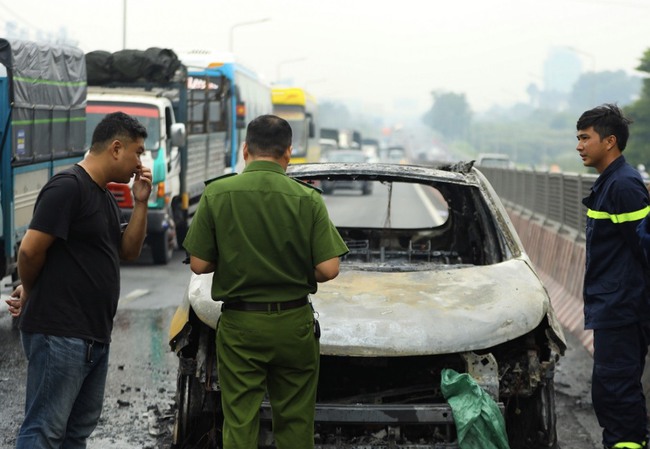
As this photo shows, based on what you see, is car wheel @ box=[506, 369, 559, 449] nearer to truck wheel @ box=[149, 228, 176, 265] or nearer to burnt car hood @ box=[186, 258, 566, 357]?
burnt car hood @ box=[186, 258, 566, 357]

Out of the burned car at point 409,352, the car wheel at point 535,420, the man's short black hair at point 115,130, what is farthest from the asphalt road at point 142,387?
the man's short black hair at point 115,130

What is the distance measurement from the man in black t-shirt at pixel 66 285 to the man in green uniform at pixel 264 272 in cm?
38

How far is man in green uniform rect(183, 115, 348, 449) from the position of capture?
14.7ft

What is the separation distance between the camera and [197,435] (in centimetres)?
576

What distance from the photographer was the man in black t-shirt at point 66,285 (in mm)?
4410

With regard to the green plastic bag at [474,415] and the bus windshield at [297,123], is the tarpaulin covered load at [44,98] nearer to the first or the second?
the green plastic bag at [474,415]

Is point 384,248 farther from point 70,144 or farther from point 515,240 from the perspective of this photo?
point 70,144

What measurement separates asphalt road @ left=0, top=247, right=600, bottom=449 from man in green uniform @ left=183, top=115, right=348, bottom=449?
2074 mm

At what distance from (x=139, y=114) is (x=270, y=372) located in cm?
1365

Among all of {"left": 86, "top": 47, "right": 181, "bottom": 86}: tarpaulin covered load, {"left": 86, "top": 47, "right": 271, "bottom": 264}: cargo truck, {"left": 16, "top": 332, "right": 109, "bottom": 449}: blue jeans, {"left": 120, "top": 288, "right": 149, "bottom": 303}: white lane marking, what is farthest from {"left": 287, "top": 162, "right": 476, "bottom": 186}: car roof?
{"left": 86, "top": 47, "right": 181, "bottom": 86}: tarpaulin covered load

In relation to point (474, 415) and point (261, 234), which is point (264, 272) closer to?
point (261, 234)

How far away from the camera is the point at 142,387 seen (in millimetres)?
8195

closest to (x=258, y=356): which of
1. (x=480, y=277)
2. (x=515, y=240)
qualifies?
(x=480, y=277)

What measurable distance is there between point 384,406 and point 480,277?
3.99ft
